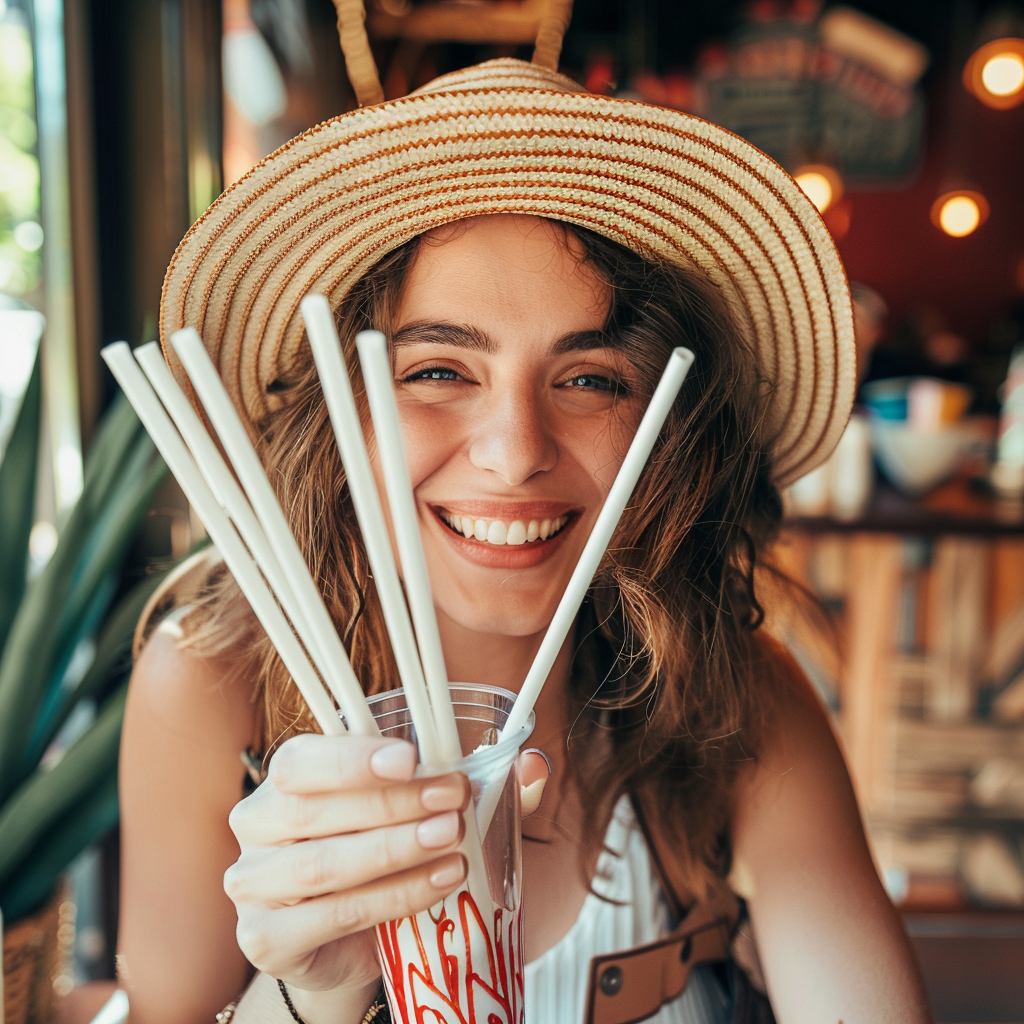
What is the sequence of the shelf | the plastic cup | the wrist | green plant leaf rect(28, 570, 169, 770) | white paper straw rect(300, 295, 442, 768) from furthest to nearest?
the shelf → green plant leaf rect(28, 570, 169, 770) → the wrist → the plastic cup → white paper straw rect(300, 295, 442, 768)

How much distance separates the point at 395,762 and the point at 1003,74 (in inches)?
166

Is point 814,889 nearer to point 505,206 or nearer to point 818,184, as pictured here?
point 505,206

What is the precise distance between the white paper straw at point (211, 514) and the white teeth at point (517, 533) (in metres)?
0.27

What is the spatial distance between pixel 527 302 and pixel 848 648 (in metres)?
2.32

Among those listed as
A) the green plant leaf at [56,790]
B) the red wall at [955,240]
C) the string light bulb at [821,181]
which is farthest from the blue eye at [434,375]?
the red wall at [955,240]

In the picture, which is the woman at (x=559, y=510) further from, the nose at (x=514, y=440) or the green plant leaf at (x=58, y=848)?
the green plant leaf at (x=58, y=848)

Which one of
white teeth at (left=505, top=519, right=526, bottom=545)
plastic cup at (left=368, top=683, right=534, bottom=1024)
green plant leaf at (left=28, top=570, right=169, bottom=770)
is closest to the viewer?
plastic cup at (left=368, top=683, right=534, bottom=1024)

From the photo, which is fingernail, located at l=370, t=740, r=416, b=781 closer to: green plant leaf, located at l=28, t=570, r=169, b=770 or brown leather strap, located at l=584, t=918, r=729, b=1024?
brown leather strap, located at l=584, t=918, r=729, b=1024

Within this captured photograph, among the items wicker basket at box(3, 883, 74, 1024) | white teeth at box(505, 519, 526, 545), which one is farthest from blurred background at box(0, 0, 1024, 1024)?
white teeth at box(505, 519, 526, 545)

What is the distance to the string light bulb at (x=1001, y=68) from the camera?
349 cm

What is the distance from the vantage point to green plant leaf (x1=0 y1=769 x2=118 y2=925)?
0.87 metres

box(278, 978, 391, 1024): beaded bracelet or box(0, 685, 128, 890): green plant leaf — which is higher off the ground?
box(0, 685, 128, 890): green plant leaf

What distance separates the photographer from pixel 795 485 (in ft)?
6.47

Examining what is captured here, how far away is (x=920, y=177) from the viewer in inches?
195
